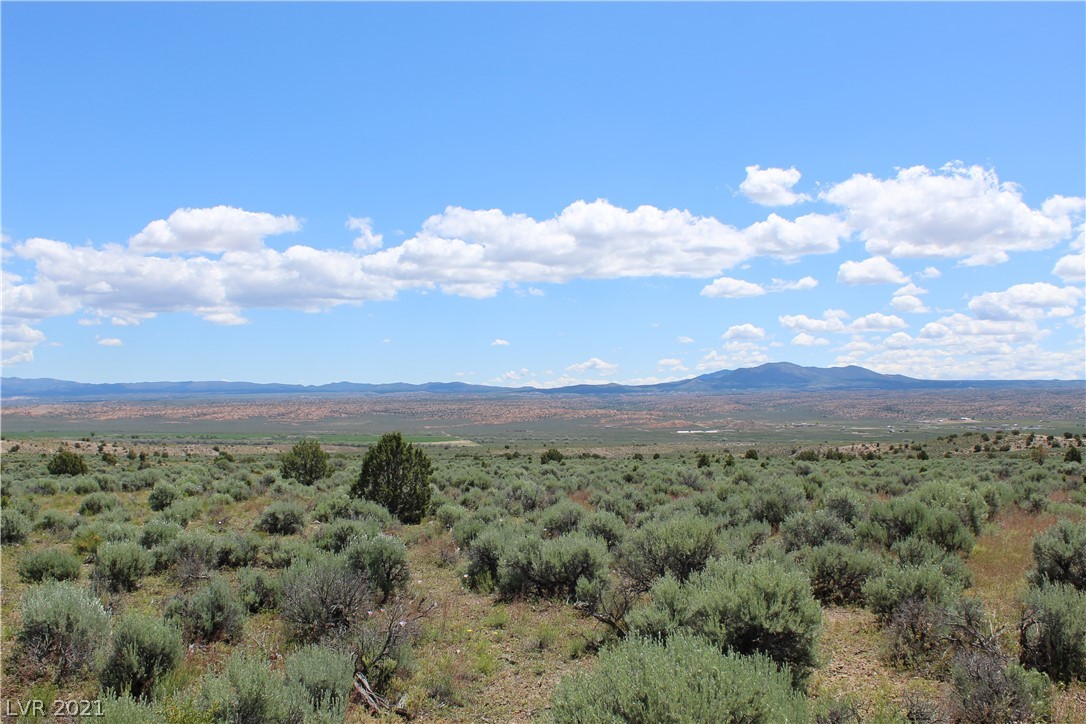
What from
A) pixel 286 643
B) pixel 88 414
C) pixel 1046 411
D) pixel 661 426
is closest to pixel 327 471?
pixel 286 643

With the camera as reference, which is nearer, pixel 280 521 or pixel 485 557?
pixel 485 557

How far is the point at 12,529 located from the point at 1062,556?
19461 millimetres

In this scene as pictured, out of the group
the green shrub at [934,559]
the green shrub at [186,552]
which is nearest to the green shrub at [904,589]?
the green shrub at [934,559]

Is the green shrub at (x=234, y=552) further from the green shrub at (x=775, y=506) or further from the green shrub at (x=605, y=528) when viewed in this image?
the green shrub at (x=775, y=506)

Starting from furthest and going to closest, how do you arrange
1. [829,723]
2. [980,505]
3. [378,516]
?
[378,516]
[980,505]
[829,723]

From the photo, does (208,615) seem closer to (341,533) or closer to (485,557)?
(341,533)

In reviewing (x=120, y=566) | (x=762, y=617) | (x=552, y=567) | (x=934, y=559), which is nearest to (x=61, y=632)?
(x=120, y=566)

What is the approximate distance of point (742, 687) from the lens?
3.97 meters

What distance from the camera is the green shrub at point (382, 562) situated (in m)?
9.38

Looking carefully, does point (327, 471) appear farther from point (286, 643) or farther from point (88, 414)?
point (88, 414)

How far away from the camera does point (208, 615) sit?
24.6 feet

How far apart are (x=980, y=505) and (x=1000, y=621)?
20.1ft

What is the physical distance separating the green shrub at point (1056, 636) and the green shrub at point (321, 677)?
22.8 feet

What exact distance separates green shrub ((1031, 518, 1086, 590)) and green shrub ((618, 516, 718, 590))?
4370 mm
